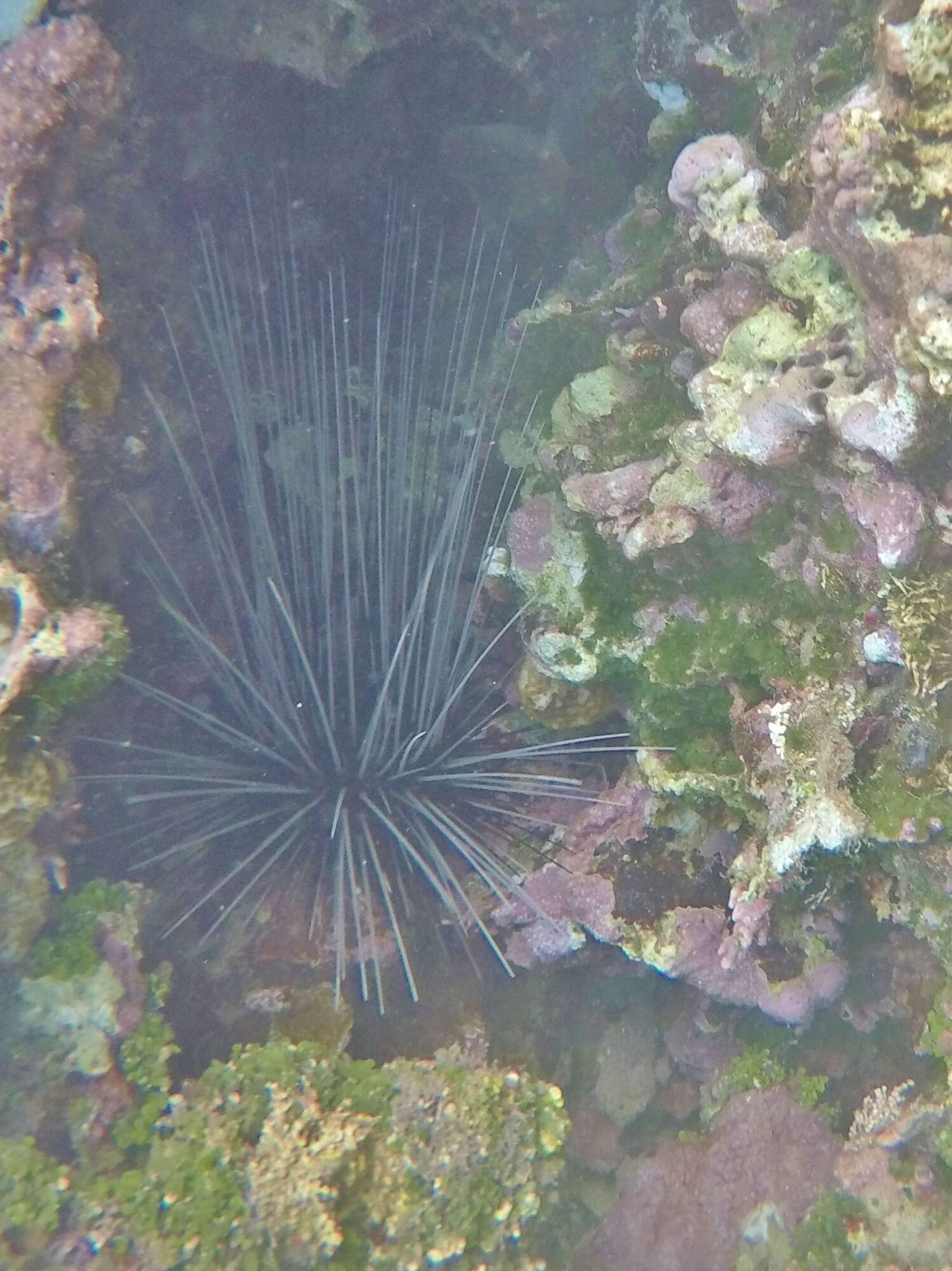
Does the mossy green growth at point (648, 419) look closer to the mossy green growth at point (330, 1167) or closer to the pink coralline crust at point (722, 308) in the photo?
the pink coralline crust at point (722, 308)

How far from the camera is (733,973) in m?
3.65

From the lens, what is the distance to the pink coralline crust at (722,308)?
2.84m

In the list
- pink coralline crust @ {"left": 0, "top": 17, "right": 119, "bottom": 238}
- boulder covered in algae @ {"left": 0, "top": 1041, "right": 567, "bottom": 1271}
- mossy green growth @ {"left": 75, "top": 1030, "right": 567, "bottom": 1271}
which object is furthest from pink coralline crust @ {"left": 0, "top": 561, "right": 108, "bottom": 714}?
boulder covered in algae @ {"left": 0, "top": 1041, "right": 567, "bottom": 1271}

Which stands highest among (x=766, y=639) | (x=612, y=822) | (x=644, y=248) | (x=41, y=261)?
(x=644, y=248)

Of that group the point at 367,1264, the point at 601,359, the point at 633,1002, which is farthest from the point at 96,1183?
the point at 601,359

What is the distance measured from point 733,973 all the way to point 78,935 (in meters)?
2.63

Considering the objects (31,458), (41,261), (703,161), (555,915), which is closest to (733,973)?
(555,915)

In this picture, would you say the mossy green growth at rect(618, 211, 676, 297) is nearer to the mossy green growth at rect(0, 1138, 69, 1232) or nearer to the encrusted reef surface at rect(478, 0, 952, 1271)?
the encrusted reef surface at rect(478, 0, 952, 1271)

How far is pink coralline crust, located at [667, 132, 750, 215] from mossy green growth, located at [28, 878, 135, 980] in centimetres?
331

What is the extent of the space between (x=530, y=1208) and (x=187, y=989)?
1623mm

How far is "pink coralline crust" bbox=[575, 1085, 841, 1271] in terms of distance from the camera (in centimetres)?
366

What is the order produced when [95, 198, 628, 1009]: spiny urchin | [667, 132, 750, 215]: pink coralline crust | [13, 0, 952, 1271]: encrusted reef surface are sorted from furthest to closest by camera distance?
[95, 198, 628, 1009]: spiny urchin → [667, 132, 750, 215]: pink coralline crust → [13, 0, 952, 1271]: encrusted reef surface

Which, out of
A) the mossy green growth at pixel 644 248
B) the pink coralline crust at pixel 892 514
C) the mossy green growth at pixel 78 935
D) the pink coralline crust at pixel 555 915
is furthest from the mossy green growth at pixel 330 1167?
the mossy green growth at pixel 644 248

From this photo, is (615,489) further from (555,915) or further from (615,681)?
(555,915)
